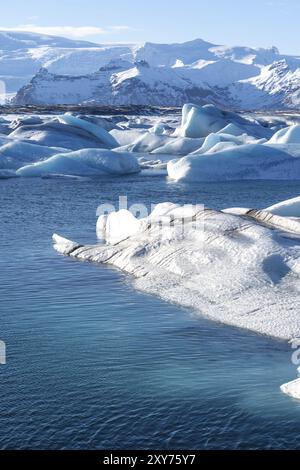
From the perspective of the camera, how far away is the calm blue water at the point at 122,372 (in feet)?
23.3

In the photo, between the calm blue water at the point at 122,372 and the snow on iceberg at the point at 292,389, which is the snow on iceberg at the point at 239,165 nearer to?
the calm blue water at the point at 122,372

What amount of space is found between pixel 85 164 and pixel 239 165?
17.5ft

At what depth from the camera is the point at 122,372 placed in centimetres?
847

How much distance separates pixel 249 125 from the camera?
4072 centimetres

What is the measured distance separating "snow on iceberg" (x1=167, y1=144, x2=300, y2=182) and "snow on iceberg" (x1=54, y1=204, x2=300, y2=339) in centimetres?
1233

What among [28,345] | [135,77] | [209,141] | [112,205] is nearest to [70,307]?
[28,345]

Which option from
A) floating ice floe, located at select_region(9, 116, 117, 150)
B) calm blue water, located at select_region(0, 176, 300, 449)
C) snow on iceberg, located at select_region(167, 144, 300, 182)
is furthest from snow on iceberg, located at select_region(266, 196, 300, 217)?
floating ice floe, located at select_region(9, 116, 117, 150)

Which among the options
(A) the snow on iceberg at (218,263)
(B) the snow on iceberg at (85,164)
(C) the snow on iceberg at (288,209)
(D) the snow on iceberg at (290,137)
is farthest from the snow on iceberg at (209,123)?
(A) the snow on iceberg at (218,263)

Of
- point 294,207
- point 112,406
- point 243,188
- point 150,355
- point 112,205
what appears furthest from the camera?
point 243,188

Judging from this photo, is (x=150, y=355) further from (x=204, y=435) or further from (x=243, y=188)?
(x=243, y=188)

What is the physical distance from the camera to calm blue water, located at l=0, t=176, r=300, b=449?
7.10 metres

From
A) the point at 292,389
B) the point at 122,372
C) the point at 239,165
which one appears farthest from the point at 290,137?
the point at 292,389

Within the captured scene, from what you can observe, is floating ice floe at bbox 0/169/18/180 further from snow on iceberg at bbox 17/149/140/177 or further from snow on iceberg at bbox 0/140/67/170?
snow on iceberg at bbox 0/140/67/170

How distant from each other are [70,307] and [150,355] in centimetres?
222
